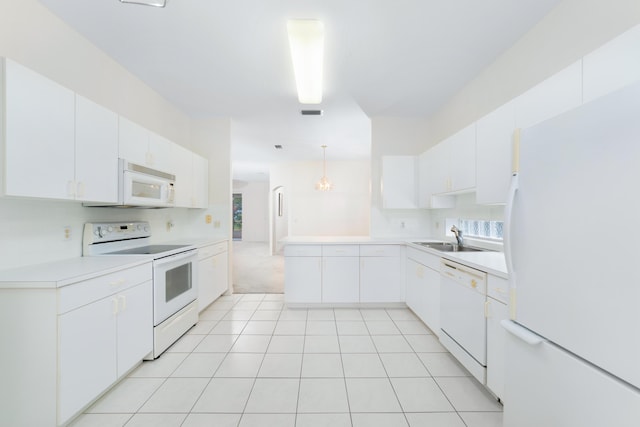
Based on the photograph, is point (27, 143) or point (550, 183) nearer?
point (550, 183)

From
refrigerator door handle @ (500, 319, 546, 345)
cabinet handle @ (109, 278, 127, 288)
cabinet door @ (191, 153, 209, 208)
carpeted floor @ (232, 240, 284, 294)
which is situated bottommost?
carpeted floor @ (232, 240, 284, 294)

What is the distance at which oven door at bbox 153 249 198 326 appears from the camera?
7.32ft

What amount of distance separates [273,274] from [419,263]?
10.8ft

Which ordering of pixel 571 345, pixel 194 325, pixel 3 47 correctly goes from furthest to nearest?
pixel 194 325
pixel 3 47
pixel 571 345

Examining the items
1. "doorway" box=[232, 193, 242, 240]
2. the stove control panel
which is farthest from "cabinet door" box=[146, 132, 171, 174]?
"doorway" box=[232, 193, 242, 240]

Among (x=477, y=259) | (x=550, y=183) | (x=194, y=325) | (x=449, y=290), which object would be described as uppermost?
(x=550, y=183)

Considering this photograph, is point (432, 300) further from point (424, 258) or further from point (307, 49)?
point (307, 49)

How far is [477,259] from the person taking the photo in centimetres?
202

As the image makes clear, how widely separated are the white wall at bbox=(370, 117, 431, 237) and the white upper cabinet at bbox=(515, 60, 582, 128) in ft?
7.11

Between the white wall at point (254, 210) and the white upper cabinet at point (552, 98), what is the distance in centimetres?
1006

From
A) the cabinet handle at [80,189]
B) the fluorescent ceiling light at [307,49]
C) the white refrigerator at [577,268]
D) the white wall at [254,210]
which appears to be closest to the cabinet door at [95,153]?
the cabinet handle at [80,189]

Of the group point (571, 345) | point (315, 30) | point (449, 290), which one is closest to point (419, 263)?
point (449, 290)

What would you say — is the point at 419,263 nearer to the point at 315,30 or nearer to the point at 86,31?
the point at 315,30

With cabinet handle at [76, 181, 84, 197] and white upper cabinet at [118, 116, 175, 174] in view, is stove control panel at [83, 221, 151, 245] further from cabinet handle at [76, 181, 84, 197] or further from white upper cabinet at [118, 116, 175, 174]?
white upper cabinet at [118, 116, 175, 174]
